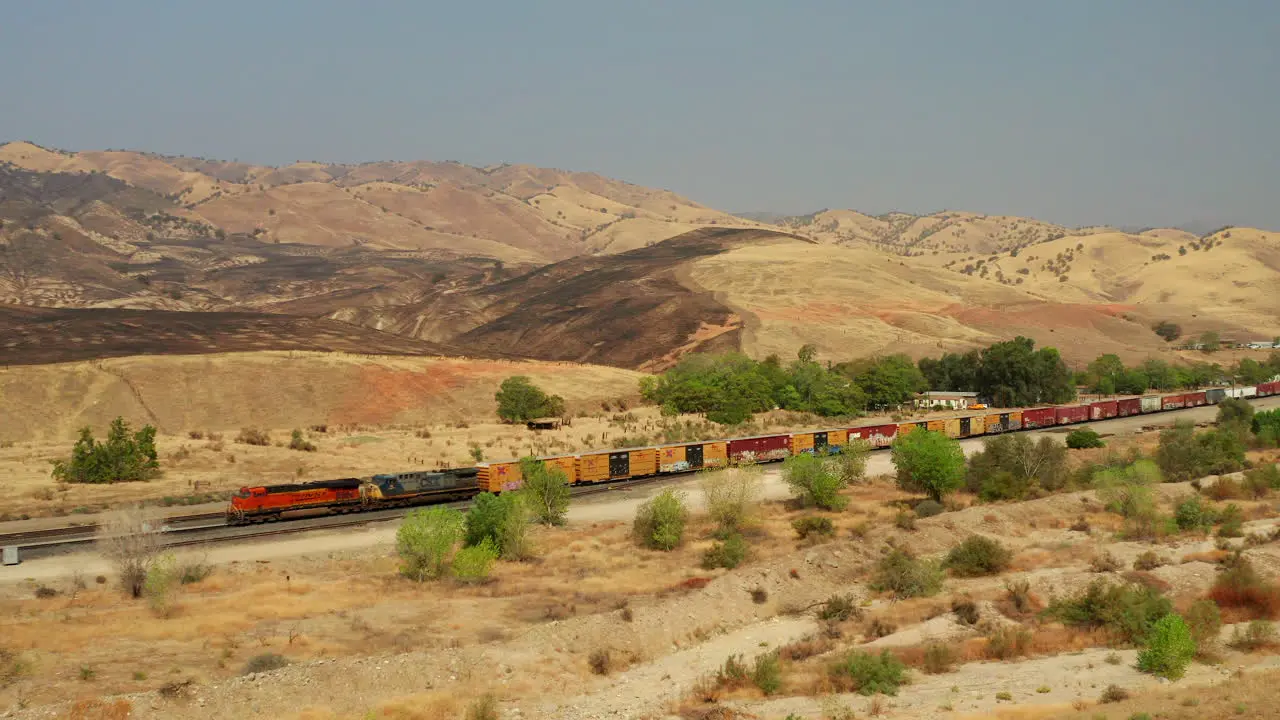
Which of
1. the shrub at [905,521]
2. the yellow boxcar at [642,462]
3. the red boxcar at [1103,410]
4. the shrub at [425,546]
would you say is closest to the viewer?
the shrub at [425,546]

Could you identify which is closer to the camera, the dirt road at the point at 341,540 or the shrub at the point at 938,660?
the shrub at the point at 938,660

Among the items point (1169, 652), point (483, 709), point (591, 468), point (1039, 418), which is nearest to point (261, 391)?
point (591, 468)

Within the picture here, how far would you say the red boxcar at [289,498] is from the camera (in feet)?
169

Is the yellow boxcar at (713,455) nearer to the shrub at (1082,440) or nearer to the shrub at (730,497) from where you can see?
the shrub at (730,497)

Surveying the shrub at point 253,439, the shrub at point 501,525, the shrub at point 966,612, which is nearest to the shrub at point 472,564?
the shrub at point 501,525

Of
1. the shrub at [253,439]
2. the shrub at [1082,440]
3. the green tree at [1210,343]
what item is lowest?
the shrub at [1082,440]

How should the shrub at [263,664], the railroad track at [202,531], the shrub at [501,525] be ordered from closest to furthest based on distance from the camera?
the shrub at [263,664] < the shrub at [501,525] < the railroad track at [202,531]

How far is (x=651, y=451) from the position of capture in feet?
218

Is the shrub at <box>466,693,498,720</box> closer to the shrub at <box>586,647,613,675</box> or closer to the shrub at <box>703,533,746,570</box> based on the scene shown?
the shrub at <box>586,647,613,675</box>

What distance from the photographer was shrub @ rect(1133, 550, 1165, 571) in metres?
36.8

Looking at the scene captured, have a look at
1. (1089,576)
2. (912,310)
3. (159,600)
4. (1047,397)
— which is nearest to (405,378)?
(1047,397)

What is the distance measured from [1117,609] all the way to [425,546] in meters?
24.5

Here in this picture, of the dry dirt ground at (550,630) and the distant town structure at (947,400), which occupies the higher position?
the distant town structure at (947,400)

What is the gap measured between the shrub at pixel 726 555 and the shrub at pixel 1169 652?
1765cm
